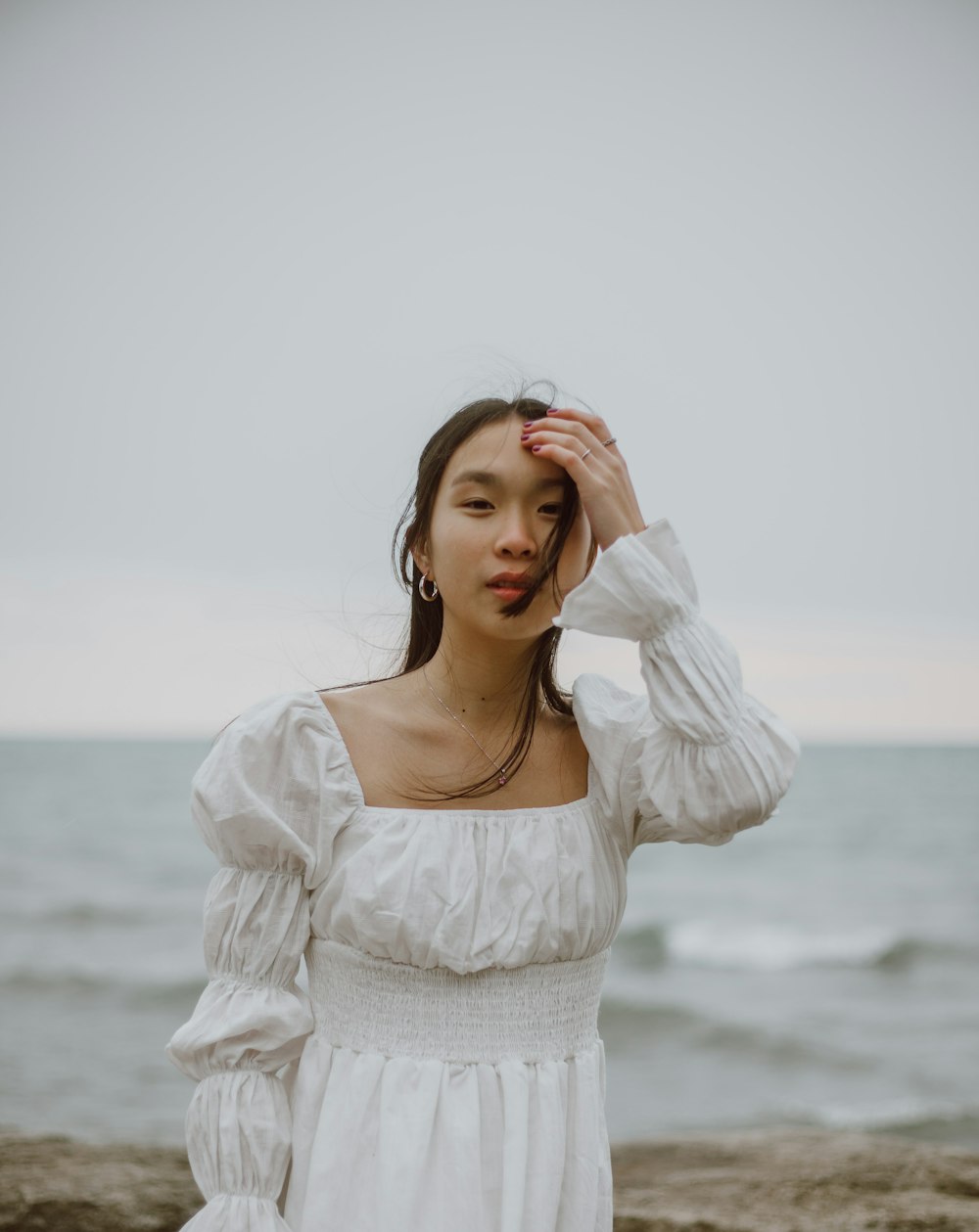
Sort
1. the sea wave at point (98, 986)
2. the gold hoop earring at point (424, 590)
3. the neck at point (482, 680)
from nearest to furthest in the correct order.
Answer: the neck at point (482, 680) < the gold hoop earring at point (424, 590) < the sea wave at point (98, 986)

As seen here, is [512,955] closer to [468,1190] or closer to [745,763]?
[468,1190]

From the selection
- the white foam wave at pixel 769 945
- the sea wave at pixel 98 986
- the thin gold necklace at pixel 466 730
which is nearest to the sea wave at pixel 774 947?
the white foam wave at pixel 769 945

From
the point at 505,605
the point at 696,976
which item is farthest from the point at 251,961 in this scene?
the point at 696,976

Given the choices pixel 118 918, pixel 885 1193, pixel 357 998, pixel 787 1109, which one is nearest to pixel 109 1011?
pixel 118 918

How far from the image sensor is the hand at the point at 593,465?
1.83 metres

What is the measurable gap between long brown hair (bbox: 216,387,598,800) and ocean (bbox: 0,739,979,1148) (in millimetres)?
3568

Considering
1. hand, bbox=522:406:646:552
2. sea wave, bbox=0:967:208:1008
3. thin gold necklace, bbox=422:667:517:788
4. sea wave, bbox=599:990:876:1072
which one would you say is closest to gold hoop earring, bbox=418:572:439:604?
thin gold necklace, bbox=422:667:517:788

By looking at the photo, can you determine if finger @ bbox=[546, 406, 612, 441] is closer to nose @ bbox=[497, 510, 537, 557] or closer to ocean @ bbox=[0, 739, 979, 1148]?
nose @ bbox=[497, 510, 537, 557]

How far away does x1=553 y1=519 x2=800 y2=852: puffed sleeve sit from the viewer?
1.77m

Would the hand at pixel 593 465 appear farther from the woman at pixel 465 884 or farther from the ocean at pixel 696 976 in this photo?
the ocean at pixel 696 976

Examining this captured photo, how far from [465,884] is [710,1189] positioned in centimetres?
193

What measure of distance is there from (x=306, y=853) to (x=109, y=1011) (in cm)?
837

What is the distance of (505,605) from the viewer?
6.21 feet

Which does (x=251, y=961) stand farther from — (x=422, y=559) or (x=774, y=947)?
(x=774, y=947)
